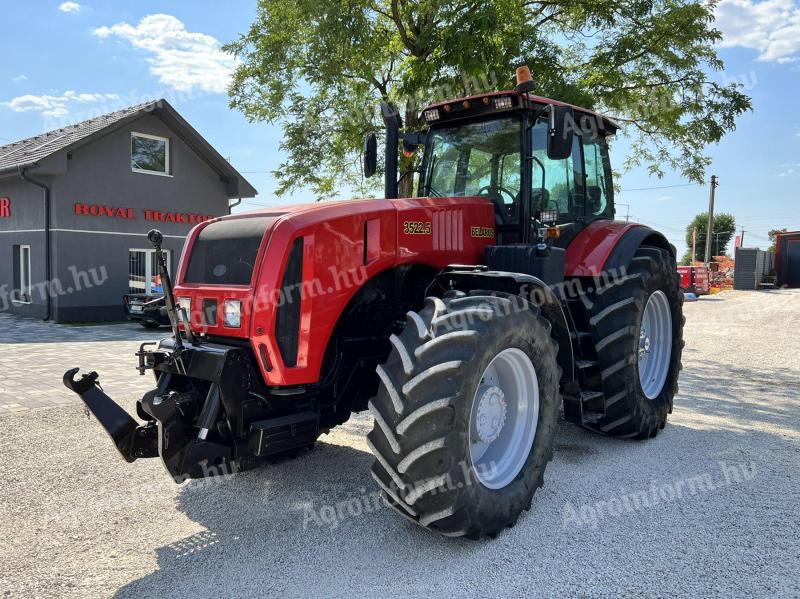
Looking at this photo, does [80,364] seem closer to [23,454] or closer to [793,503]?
[23,454]

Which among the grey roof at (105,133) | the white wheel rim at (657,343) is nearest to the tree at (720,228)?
the grey roof at (105,133)

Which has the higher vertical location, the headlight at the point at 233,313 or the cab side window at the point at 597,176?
the cab side window at the point at 597,176

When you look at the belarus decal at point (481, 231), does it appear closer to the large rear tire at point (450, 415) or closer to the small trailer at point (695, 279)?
the large rear tire at point (450, 415)

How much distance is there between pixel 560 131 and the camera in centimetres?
384

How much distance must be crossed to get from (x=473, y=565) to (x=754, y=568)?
137 centimetres

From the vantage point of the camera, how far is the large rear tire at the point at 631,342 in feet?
14.6

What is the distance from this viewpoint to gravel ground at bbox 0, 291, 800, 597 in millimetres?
2803

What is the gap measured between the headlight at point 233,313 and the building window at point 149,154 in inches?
590

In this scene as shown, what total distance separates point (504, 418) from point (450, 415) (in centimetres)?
79

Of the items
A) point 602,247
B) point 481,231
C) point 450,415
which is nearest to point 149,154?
point 481,231

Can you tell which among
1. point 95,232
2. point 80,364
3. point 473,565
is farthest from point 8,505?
point 95,232

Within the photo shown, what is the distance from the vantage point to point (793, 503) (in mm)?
3658

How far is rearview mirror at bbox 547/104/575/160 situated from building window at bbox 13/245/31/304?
15.9 meters

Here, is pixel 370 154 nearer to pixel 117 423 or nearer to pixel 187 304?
pixel 187 304
